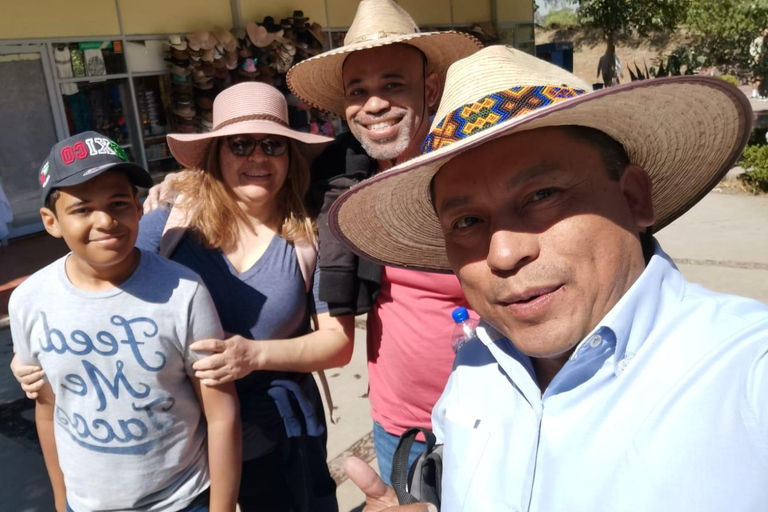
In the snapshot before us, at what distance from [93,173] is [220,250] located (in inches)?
19.7

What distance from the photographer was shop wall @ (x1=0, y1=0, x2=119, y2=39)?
8688 mm

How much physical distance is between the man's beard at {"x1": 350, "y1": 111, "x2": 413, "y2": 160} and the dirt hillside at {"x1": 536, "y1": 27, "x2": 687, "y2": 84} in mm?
34465

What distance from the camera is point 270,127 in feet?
7.14

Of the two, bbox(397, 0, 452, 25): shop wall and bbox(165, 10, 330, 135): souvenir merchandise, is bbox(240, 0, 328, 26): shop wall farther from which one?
bbox(397, 0, 452, 25): shop wall

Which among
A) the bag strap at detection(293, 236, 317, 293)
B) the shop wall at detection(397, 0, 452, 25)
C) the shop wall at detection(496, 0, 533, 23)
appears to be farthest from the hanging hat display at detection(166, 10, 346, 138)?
the bag strap at detection(293, 236, 317, 293)

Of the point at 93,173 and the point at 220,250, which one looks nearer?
the point at 93,173

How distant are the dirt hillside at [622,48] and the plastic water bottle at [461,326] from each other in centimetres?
3468

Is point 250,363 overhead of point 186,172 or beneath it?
beneath

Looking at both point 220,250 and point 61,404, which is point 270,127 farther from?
point 61,404

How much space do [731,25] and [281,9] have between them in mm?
8326

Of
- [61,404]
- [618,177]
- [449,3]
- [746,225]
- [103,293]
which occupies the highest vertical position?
[449,3]

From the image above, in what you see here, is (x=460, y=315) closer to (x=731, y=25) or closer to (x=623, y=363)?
(x=623, y=363)

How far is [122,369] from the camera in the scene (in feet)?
6.03

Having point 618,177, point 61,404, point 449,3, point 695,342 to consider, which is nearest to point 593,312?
point 695,342
